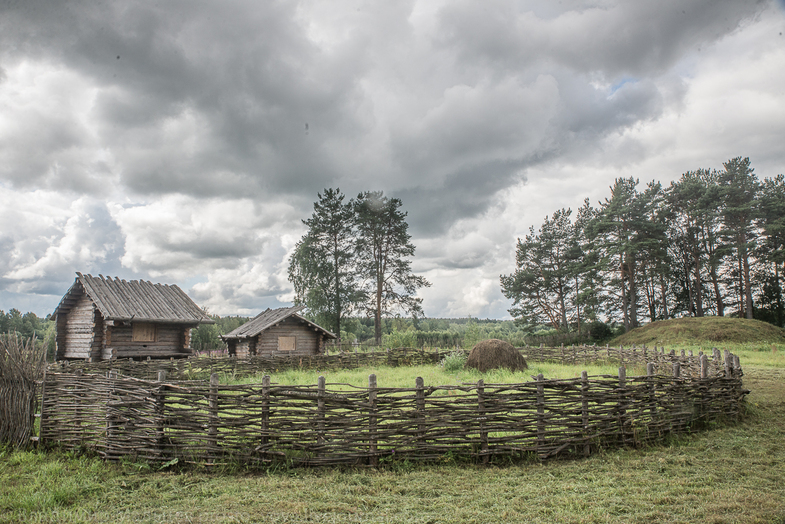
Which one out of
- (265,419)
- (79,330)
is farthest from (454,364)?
(79,330)

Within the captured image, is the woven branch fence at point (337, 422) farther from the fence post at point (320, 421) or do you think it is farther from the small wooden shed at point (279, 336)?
the small wooden shed at point (279, 336)

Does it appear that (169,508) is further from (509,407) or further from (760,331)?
(760,331)

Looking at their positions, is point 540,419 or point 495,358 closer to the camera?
point 540,419

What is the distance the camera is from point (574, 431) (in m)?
7.23

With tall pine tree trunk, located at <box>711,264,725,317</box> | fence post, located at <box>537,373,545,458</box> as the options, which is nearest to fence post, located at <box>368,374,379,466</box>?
fence post, located at <box>537,373,545,458</box>

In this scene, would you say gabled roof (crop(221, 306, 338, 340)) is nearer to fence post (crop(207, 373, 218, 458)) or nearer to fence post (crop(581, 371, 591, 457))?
fence post (crop(207, 373, 218, 458))

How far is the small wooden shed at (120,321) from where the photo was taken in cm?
1791

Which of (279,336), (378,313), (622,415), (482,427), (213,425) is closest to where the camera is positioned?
(213,425)

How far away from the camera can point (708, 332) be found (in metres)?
29.5

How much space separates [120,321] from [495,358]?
1546 cm

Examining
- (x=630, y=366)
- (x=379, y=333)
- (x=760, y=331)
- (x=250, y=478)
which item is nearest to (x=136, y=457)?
(x=250, y=478)

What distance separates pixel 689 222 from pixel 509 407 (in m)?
41.7

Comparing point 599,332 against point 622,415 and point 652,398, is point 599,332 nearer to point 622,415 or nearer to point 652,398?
point 652,398

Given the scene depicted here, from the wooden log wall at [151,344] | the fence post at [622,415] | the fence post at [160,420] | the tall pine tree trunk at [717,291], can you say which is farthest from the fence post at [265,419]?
the tall pine tree trunk at [717,291]
